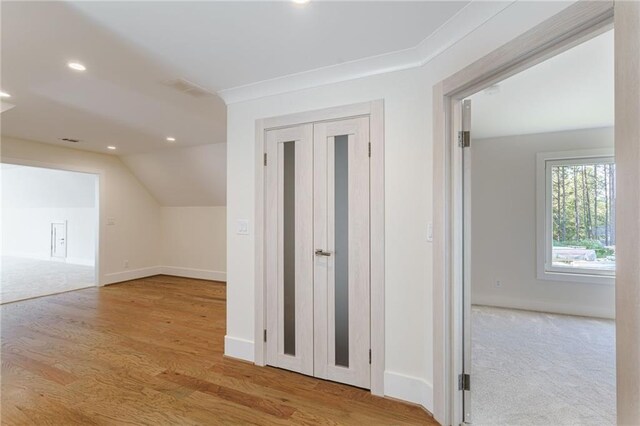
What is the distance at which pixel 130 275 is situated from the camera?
626cm

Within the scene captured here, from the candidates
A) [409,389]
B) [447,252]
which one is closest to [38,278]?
[409,389]

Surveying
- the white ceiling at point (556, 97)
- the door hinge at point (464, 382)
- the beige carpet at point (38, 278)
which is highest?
the white ceiling at point (556, 97)

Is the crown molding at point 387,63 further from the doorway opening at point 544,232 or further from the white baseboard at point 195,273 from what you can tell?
the white baseboard at point 195,273

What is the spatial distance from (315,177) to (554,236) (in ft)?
12.7

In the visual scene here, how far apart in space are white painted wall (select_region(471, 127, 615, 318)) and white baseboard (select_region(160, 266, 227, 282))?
462cm

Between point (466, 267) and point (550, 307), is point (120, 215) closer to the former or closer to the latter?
point (466, 267)

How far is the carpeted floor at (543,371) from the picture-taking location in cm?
209

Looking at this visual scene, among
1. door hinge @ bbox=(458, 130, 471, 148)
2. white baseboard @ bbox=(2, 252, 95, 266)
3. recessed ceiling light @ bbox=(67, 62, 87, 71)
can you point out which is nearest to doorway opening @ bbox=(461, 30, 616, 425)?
door hinge @ bbox=(458, 130, 471, 148)

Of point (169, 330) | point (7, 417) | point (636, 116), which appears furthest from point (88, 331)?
point (636, 116)

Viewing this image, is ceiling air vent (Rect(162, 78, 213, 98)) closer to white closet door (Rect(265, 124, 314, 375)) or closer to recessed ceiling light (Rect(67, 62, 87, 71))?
recessed ceiling light (Rect(67, 62, 87, 71))

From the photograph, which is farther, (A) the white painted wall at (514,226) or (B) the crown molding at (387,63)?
(A) the white painted wall at (514,226)

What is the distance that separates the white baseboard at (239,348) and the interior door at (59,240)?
7537 millimetres

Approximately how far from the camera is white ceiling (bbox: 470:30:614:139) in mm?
2279

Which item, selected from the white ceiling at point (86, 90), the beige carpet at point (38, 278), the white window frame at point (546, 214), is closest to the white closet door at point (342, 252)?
the white ceiling at point (86, 90)
